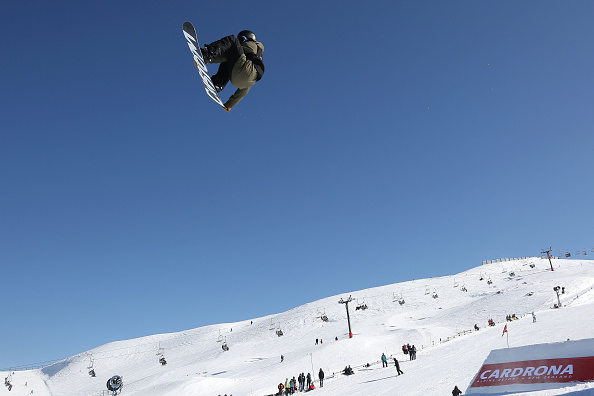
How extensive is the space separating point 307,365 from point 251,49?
29.1m

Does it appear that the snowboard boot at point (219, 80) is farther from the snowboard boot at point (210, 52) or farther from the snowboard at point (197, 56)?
the snowboard boot at point (210, 52)

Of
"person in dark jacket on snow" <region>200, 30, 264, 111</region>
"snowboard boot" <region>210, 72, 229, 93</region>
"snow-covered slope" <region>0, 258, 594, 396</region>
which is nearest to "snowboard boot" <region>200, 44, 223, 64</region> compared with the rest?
"person in dark jacket on snow" <region>200, 30, 264, 111</region>

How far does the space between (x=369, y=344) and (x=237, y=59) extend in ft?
112

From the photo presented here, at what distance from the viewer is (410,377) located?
1917 centimetres

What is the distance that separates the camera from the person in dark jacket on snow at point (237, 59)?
5.85 m

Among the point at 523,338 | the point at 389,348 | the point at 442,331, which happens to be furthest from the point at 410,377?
the point at 442,331

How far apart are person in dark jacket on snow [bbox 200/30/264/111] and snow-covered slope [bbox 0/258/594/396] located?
6902 millimetres

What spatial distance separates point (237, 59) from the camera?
19.4 feet

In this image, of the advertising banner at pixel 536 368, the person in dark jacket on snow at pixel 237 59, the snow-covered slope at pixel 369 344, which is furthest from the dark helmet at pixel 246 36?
the advertising banner at pixel 536 368

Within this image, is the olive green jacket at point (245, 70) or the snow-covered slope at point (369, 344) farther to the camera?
the snow-covered slope at point (369, 344)

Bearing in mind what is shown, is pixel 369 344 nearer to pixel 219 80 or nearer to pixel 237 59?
pixel 219 80

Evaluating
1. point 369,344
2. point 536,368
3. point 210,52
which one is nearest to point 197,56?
point 210,52

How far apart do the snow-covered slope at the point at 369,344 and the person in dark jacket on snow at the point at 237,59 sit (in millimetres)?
6902

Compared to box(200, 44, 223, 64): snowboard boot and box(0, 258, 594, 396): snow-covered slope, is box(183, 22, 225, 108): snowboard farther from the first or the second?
box(0, 258, 594, 396): snow-covered slope
